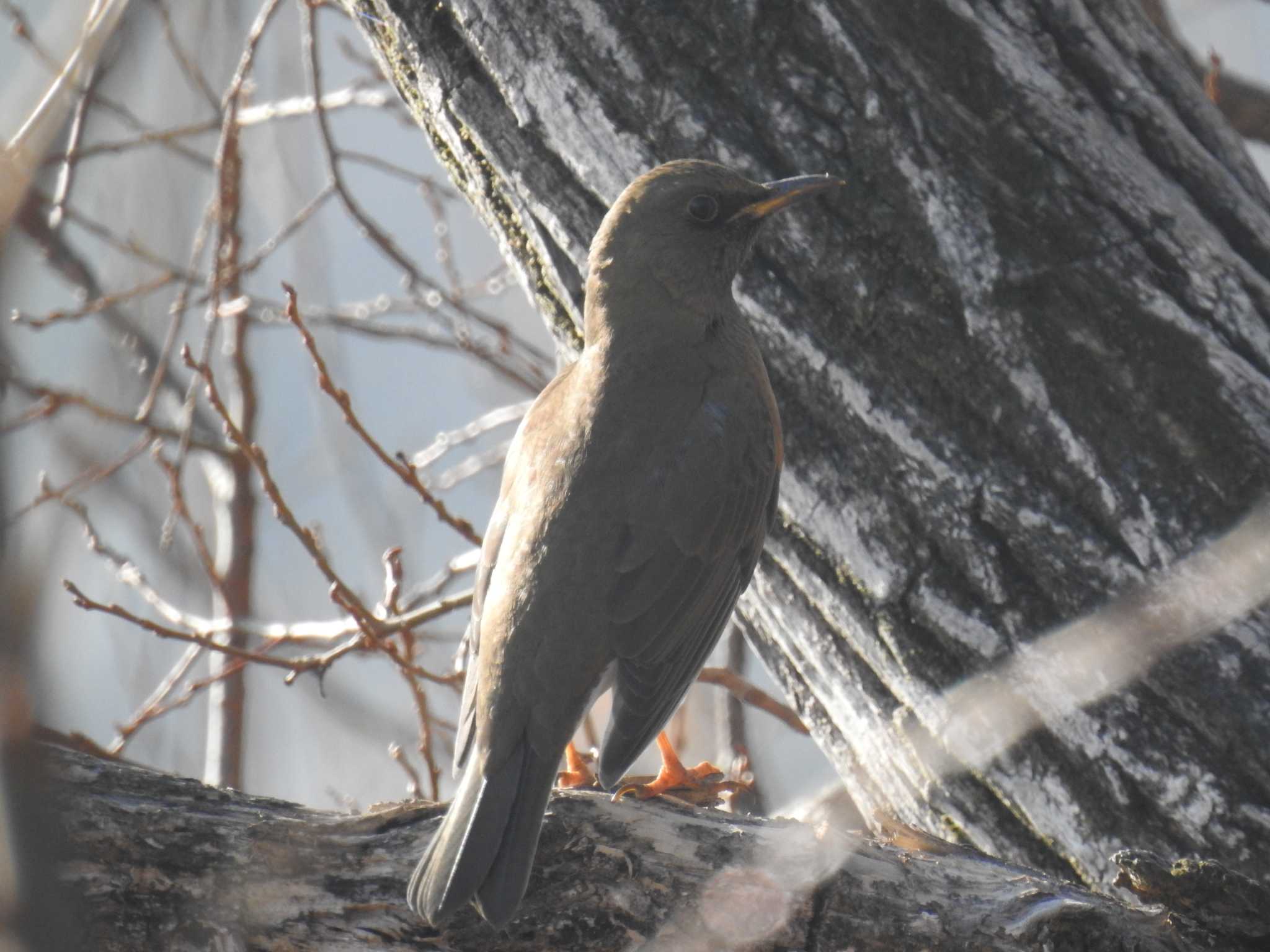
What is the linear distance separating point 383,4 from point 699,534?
1.57 m

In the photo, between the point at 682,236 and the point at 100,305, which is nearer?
the point at 100,305

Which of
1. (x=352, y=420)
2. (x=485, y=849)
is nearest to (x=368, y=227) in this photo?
(x=352, y=420)

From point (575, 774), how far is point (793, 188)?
167 cm

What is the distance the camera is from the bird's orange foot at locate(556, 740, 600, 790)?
11.5ft

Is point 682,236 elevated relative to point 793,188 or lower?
elevated

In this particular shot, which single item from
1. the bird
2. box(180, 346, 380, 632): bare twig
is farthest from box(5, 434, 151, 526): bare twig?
the bird

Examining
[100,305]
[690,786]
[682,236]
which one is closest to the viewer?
[100,305]

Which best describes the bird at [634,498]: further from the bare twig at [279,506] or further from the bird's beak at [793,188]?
the bare twig at [279,506]

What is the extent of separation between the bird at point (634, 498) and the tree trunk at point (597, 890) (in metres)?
0.41

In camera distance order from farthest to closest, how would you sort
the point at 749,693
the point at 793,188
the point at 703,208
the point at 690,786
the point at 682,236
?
the point at 749,693
the point at 682,236
the point at 703,208
the point at 690,786
the point at 793,188

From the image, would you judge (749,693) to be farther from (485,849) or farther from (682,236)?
(485,849)

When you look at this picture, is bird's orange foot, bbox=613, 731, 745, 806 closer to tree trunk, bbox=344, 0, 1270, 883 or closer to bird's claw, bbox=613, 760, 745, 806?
bird's claw, bbox=613, 760, 745, 806

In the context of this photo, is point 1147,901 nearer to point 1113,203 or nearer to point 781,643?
point 781,643

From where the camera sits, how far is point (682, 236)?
147 inches
